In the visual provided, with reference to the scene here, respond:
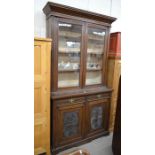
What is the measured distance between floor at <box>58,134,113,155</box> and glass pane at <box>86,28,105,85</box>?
1.03 metres

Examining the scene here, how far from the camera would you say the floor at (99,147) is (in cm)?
222

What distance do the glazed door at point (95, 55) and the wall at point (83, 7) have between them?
56 cm

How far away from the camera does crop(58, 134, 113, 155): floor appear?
2.22 metres

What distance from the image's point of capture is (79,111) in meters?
2.29

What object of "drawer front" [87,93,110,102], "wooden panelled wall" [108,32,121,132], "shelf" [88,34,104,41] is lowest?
"drawer front" [87,93,110,102]

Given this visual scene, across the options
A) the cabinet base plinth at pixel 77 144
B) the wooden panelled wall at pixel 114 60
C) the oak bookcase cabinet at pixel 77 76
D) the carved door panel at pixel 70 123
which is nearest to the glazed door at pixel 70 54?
the oak bookcase cabinet at pixel 77 76

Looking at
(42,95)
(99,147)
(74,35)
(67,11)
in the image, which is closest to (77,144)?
(99,147)

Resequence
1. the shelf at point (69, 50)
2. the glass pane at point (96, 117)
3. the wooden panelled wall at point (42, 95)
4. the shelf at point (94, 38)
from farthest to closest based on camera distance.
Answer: the glass pane at point (96, 117)
the shelf at point (94, 38)
the shelf at point (69, 50)
the wooden panelled wall at point (42, 95)

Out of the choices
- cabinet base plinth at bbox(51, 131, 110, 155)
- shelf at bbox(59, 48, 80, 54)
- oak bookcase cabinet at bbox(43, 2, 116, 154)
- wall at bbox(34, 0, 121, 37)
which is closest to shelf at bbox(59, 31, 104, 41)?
oak bookcase cabinet at bbox(43, 2, 116, 154)

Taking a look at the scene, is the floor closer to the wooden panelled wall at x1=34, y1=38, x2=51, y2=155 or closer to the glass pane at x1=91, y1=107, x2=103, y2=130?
the glass pane at x1=91, y1=107, x2=103, y2=130

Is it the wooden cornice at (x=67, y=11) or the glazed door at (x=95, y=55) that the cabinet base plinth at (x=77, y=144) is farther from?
the wooden cornice at (x=67, y=11)

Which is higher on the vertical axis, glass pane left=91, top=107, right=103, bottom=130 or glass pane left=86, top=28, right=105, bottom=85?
glass pane left=86, top=28, right=105, bottom=85

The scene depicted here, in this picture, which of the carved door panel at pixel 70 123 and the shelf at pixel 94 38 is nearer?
the carved door panel at pixel 70 123
